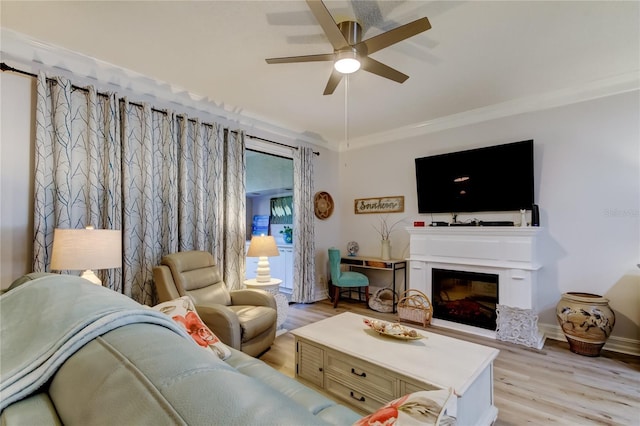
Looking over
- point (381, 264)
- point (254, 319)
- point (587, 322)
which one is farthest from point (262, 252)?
point (587, 322)

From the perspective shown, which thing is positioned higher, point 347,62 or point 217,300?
point 347,62

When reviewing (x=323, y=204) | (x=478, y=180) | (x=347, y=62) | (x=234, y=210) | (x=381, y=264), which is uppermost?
(x=347, y=62)

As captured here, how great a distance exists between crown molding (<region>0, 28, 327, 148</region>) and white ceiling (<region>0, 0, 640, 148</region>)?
7 cm

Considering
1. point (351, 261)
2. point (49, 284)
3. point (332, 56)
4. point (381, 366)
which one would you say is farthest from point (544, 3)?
point (351, 261)

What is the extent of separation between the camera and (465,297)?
3678 millimetres

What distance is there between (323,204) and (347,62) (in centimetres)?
302

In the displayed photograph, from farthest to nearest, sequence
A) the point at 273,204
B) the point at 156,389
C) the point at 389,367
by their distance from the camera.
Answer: the point at 273,204, the point at 389,367, the point at 156,389

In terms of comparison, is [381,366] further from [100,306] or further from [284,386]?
[100,306]

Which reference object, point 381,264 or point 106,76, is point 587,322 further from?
point 106,76

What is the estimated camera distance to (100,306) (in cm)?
64

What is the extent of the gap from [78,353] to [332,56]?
86.2 inches

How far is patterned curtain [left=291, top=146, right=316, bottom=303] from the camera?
4.49 metres

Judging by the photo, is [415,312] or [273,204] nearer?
[415,312]

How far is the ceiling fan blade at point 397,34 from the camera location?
5.80 feet
